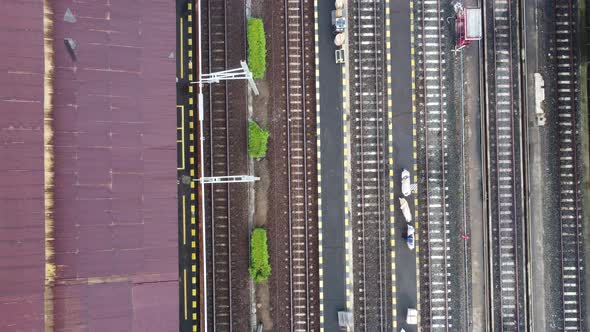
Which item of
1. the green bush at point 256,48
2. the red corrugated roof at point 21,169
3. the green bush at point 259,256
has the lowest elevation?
the green bush at point 259,256

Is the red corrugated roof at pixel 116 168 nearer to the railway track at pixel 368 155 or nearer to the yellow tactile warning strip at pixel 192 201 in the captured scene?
the yellow tactile warning strip at pixel 192 201

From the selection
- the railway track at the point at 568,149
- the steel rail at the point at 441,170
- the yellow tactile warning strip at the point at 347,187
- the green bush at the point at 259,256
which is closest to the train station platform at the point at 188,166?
the green bush at the point at 259,256

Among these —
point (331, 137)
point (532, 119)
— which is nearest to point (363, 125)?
point (331, 137)

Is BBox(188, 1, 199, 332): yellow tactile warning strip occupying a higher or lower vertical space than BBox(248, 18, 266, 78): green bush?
lower

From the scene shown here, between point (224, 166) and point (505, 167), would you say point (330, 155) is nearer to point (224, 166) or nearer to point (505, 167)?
point (224, 166)

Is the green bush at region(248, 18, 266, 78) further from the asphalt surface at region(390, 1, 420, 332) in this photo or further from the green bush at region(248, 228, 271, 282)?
the green bush at region(248, 228, 271, 282)

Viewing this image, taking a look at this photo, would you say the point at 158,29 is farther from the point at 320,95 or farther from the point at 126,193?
the point at 320,95

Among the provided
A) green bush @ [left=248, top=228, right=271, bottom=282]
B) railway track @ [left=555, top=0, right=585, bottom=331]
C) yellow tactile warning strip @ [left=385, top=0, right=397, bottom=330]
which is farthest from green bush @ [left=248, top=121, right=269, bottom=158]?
railway track @ [left=555, top=0, right=585, bottom=331]
